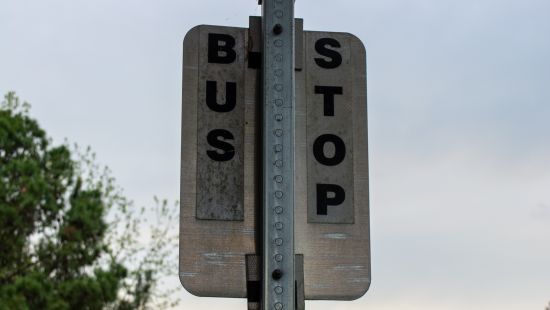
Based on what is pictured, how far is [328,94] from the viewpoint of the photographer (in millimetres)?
9336

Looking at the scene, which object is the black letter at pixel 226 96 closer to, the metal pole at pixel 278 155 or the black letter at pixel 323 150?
the metal pole at pixel 278 155

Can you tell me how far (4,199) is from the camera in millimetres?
9562

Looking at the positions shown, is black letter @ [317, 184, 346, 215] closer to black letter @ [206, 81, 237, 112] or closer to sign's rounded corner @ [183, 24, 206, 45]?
black letter @ [206, 81, 237, 112]

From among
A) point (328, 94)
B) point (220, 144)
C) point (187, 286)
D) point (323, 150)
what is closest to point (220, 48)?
point (220, 144)

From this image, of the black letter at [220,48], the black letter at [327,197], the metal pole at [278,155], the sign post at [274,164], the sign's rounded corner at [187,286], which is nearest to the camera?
the metal pole at [278,155]

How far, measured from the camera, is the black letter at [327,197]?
8945 mm

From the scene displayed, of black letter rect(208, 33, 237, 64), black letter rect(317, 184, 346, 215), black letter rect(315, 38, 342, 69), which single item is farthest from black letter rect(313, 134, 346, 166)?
black letter rect(208, 33, 237, 64)

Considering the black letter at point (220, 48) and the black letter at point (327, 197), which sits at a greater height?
the black letter at point (220, 48)

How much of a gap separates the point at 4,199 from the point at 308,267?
10.5 ft

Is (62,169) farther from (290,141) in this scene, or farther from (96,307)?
(290,141)

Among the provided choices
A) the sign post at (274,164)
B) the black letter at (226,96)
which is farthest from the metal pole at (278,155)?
the black letter at (226,96)

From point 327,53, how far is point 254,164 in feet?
4.68

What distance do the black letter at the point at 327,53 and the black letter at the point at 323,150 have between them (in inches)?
29.3

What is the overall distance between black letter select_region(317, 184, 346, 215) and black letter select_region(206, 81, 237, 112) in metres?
1.16
